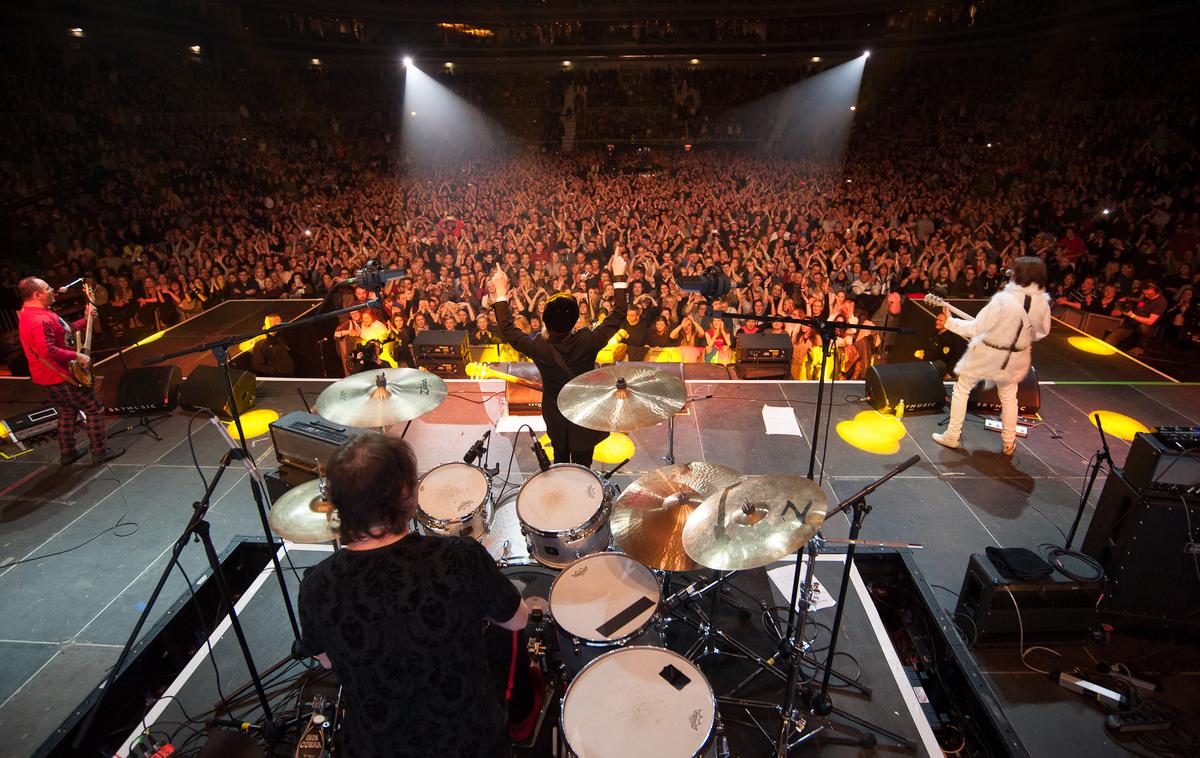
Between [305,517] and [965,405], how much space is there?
4486 millimetres

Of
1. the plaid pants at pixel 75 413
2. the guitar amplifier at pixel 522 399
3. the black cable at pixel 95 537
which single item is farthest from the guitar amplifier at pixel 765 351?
the plaid pants at pixel 75 413

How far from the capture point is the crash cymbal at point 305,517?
2451 mm

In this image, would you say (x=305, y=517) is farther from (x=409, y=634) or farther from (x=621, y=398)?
(x=621, y=398)

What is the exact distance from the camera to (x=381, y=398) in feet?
10.0

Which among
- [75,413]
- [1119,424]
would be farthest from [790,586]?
[75,413]

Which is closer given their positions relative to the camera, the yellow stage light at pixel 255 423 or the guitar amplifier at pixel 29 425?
the guitar amplifier at pixel 29 425

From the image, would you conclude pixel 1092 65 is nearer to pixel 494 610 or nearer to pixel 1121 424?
pixel 1121 424

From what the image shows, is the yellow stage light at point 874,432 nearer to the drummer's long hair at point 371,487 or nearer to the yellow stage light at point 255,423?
the drummer's long hair at point 371,487

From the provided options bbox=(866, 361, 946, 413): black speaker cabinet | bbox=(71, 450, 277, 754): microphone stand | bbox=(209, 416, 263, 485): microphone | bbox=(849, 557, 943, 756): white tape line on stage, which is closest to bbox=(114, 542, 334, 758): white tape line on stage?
bbox=(71, 450, 277, 754): microphone stand

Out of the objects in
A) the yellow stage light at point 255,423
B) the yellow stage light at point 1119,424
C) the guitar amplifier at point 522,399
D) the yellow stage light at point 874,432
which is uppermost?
the yellow stage light at point 1119,424

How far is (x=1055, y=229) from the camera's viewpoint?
10383mm

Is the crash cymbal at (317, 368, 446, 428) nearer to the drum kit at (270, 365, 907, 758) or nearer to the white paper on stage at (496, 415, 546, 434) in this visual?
the drum kit at (270, 365, 907, 758)

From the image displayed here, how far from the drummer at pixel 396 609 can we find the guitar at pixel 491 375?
3.39 metres

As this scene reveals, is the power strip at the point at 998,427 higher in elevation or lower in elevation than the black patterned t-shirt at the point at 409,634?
lower
